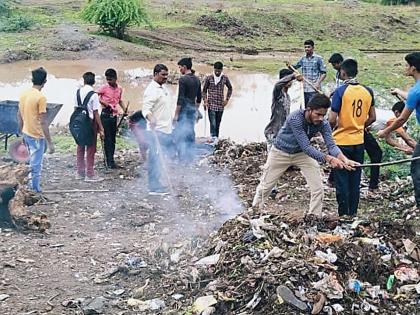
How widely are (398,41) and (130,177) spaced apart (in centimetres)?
2647

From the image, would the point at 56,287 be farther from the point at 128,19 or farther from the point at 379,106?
the point at 128,19

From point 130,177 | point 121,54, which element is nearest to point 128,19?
point 121,54

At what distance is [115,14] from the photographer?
25828mm

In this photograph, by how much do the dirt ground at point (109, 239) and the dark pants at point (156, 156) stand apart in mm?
279

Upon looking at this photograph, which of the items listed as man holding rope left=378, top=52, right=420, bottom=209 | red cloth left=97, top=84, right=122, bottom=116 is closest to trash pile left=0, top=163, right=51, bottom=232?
red cloth left=97, top=84, right=122, bottom=116

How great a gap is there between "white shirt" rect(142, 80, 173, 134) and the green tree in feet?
58.0

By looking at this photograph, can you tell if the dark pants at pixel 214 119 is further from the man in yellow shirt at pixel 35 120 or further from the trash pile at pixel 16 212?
the trash pile at pixel 16 212

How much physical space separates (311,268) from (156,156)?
4.16 m

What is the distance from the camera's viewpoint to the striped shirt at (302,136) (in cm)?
668

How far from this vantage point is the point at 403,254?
5.93 meters

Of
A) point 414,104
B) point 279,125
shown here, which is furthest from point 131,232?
point 414,104

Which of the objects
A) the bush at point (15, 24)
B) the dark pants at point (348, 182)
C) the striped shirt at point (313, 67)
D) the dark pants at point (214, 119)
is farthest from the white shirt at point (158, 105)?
the bush at point (15, 24)

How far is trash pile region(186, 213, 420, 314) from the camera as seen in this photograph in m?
5.15

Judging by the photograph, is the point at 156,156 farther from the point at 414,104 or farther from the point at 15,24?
the point at 15,24
